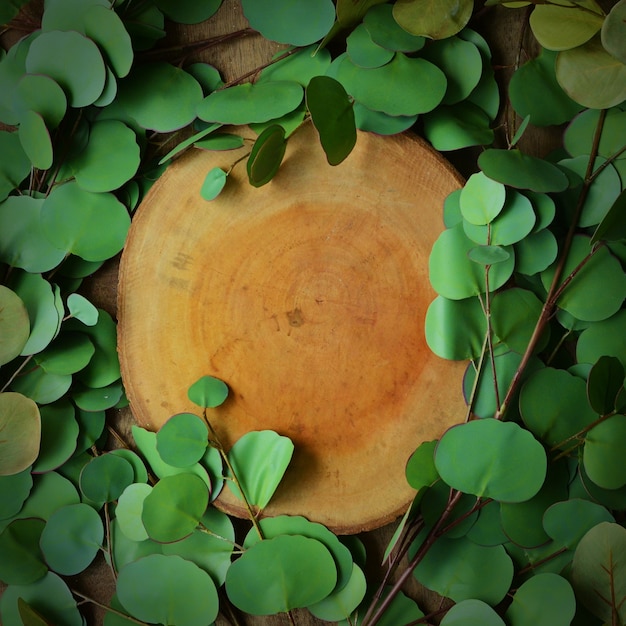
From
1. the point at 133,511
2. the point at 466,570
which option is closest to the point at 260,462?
the point at 133,511

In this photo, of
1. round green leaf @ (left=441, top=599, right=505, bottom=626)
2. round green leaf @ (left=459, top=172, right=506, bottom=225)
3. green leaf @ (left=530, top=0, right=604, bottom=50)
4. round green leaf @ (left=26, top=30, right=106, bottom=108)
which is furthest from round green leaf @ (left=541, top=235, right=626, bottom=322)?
round green leaf @ (left=26, top=30, right=106, bottom=108)

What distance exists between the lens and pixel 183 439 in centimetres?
81

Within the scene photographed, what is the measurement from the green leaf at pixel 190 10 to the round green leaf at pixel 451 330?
434 mm

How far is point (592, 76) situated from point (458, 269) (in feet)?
0.86

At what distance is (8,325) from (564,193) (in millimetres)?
654

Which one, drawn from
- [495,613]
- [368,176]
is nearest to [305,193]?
[368,176]

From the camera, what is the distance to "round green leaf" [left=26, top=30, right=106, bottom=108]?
2.60 feet

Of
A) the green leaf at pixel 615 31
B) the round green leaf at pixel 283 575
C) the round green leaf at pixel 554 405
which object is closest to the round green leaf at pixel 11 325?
the round green leaf at pixel 283 575

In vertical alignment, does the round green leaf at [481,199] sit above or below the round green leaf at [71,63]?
below

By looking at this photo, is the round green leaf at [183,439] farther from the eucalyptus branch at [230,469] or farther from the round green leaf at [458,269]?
the round green leaf at [458,269]

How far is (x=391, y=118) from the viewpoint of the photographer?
0.79 meters

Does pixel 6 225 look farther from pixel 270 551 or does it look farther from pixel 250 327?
pixel 270 551

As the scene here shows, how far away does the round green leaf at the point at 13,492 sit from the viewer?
85 cm

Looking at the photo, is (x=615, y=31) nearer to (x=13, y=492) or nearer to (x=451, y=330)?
(x=451, y=330)
